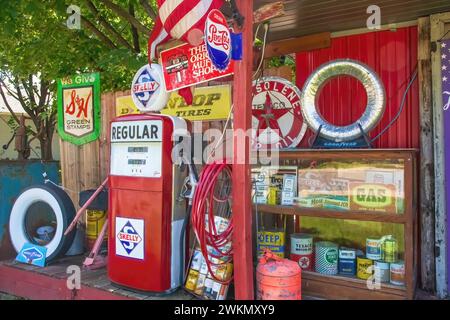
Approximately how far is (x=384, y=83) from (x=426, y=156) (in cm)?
83

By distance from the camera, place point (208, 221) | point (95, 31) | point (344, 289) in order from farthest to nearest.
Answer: point (95, 31)
point (344, 289)
point (208, 221)

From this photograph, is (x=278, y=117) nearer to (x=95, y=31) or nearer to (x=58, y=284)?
(x=58, y=284)

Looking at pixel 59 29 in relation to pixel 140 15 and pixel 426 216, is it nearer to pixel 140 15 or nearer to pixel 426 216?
pixel 140 15

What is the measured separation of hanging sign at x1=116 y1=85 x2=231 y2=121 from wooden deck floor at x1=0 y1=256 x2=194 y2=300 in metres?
1.94

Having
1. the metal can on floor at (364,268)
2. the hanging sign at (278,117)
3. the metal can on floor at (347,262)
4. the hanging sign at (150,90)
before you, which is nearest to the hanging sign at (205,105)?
the hanging sign at (278,117)

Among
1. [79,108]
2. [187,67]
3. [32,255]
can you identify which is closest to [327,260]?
[187,67]

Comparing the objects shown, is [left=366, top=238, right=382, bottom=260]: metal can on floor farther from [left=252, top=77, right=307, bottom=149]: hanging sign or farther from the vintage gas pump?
the vintage gas pump

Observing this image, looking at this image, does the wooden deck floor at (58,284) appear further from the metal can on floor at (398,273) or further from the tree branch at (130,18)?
the tree branch at (130,18)

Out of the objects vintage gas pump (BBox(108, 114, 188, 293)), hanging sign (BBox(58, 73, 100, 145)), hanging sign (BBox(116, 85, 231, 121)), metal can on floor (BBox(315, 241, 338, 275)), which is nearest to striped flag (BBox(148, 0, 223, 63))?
vintage gas pump (BBox(108, 114, 188, 293))

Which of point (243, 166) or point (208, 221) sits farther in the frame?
point (208, 221)

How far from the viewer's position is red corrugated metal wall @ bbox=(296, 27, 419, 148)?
406 centimetres

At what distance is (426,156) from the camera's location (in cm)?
392

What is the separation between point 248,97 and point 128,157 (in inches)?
54.9

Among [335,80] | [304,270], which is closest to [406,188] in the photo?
[304,270]
